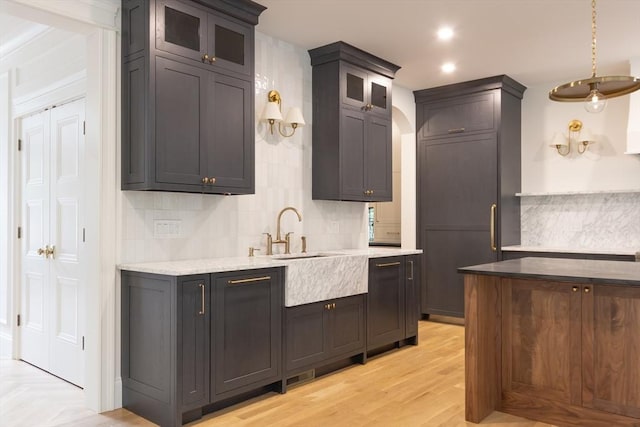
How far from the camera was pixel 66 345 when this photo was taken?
3.79 metres

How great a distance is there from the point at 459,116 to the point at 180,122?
3664mm

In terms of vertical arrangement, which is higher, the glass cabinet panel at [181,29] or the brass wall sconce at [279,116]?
the glass cabinet panel at [181,29]

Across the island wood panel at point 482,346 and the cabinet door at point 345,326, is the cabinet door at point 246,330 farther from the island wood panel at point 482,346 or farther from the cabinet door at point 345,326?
the island wood panel at point 482,346

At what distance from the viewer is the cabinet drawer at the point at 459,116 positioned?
5.55 m

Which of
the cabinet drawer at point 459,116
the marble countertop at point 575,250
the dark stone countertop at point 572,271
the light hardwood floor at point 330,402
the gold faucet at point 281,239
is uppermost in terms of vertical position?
the cabinet drawer at point 459,116

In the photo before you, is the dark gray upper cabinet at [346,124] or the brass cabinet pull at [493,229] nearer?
the dark gray upper cabinet at [346,124]

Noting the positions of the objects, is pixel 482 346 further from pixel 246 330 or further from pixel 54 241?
pixel 54 241

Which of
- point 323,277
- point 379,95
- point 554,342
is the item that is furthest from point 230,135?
point 554,342

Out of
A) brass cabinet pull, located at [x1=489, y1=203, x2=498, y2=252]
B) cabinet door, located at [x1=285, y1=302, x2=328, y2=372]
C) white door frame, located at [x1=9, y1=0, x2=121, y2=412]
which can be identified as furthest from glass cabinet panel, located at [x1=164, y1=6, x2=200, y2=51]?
brass cabinet pull, located at [x1=489, y1=203, x2=498, y2=252]

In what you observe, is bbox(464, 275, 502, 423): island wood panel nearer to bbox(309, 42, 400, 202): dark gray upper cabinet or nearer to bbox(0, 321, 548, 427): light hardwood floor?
bbox(0, 321, 548, 427): light hardwood floor

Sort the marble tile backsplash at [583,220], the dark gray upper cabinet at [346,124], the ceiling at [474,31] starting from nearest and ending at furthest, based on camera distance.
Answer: the ceiling at [474,31]
the dark gray upper cabinet at [346,124]
the marble tile backsplash at [583,220]

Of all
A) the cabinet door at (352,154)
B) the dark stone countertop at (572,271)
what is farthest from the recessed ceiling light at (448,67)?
the dark stone countertop at (572,271)

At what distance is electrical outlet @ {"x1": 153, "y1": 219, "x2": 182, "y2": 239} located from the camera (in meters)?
3.44

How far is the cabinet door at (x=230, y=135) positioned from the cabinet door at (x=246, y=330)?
2.32 feet
